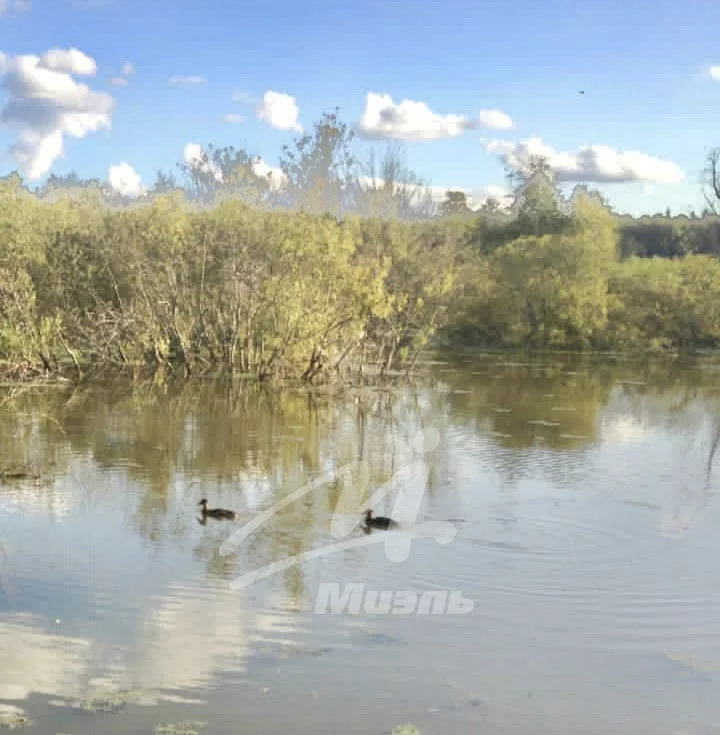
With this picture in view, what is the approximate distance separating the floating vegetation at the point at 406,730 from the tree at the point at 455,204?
77193mm

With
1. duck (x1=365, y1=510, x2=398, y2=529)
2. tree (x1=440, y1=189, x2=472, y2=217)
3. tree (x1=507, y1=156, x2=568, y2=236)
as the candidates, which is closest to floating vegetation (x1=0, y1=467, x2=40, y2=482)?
duck (x1=365, y1=510, x2=398, y2=529)

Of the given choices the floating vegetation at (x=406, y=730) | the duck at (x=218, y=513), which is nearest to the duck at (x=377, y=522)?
the duck at (x=218, y=513)

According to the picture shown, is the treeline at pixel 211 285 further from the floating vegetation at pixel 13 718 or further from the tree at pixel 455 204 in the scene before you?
the tree at pixel 455 204

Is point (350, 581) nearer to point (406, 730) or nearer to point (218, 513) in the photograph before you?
point (218, 513)

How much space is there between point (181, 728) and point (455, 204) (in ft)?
267

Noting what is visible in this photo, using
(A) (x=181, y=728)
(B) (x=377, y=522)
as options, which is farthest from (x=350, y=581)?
(A) (x=181, y=728)

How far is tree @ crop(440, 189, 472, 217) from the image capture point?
83.8m

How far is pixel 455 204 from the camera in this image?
282 feet

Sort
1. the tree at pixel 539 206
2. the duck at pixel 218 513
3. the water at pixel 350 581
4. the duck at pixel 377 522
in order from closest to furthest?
the water at pixel 350 581 → the duck at pixel 377 522 → the duck at pixel 218 513 → the tree at pixel 539 206

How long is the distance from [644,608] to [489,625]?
1764 mm

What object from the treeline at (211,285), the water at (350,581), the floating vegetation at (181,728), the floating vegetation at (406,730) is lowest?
the floating vegetation at (406,730)

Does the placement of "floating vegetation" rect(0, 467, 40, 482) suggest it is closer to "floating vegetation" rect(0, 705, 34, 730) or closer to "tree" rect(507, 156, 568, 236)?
"floating vegetation" rect(0, 705, 34, 730)

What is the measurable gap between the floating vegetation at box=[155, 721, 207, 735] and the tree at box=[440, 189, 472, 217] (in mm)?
77456

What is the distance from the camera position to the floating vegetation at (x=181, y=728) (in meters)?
6.94
